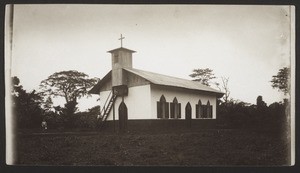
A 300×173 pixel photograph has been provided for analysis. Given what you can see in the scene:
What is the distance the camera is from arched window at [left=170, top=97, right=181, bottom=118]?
649 cm

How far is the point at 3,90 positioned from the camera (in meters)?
6.13

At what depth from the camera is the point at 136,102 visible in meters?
6.47

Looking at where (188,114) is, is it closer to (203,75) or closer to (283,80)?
(203,75)

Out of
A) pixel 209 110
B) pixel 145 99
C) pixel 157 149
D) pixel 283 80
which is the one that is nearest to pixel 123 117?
pixel 145 99

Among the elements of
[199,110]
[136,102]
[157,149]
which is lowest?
[157,149]

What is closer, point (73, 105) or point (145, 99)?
point (73, 105)

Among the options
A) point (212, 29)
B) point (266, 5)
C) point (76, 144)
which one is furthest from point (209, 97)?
point (76, 144)

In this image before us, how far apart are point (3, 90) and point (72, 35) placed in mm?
1117

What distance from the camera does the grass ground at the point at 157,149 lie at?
609 centimetres

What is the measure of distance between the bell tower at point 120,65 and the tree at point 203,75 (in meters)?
0.86

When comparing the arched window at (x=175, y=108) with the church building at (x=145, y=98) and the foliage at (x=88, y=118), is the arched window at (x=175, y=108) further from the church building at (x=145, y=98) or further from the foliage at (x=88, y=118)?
the foliage at (x=88, y=118)

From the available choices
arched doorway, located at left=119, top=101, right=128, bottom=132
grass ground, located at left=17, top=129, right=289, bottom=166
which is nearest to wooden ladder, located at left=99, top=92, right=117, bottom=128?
arched doorway, located at left=119, top=101, right=128, bottom=132

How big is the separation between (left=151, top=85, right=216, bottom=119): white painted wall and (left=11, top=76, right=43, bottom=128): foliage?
1484mm

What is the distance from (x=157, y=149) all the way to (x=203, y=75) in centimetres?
113
